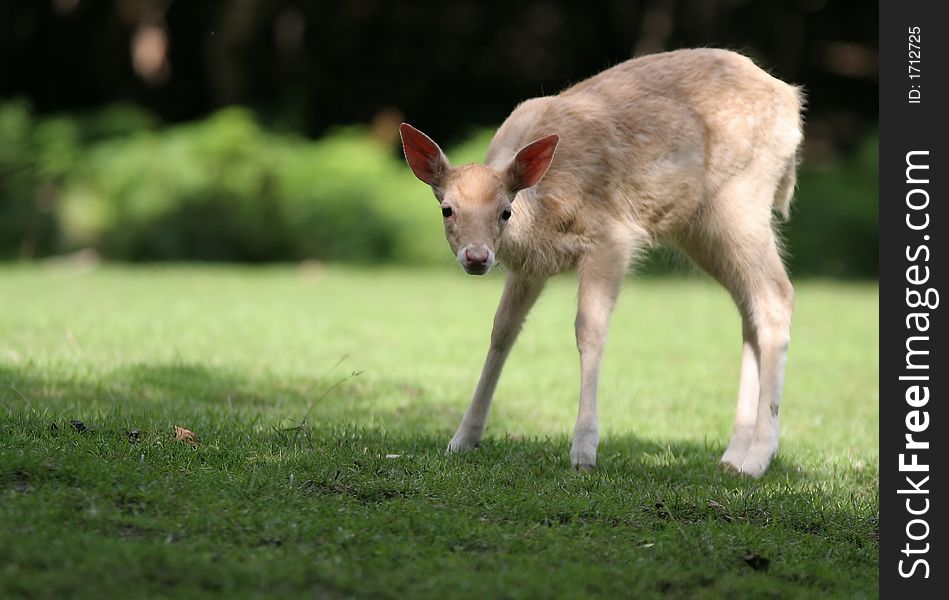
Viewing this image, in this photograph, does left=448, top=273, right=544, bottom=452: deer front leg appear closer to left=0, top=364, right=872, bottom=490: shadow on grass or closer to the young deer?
the young deer

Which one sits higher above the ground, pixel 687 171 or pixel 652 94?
pixel 652 94

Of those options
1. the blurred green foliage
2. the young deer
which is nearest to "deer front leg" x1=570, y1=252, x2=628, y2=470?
the young deer

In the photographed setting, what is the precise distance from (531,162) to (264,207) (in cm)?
1250

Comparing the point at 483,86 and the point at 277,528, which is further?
the point at 483,86

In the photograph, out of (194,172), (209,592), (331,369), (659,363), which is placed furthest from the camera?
(194,172)

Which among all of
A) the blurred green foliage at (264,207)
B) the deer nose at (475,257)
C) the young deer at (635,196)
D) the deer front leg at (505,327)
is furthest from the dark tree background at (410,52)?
the deer nose at (475,257)

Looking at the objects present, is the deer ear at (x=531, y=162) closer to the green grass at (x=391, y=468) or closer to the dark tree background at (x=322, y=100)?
the green grass at (x=391, y=468)

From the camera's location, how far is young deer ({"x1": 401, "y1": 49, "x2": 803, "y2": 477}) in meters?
6.66

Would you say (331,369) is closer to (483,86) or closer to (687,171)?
(687,171)

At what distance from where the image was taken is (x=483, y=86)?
27172mm

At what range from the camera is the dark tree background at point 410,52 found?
84.1 feet

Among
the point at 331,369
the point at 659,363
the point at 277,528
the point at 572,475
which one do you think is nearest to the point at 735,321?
the point at 659,363

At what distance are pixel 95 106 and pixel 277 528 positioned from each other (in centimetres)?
2279

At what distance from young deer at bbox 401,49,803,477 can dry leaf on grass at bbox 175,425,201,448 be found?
1.45 meters
